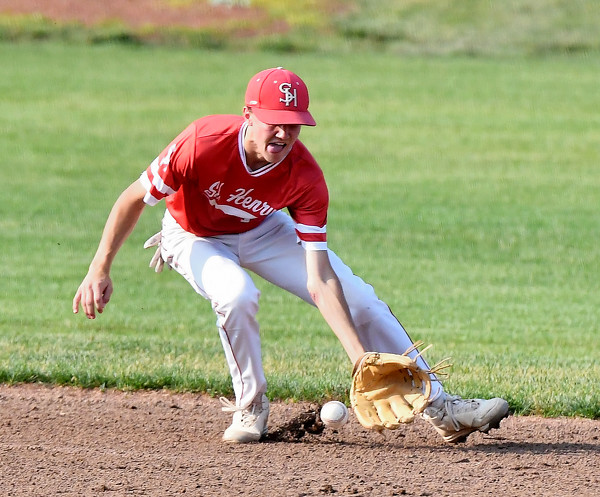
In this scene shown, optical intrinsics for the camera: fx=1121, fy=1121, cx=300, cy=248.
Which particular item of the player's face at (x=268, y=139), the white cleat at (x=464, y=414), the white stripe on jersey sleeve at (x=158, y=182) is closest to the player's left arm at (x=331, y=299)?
the player's face at (x=268, y=139)

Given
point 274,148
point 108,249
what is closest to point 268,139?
point 274,148

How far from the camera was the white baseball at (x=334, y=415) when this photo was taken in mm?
5668

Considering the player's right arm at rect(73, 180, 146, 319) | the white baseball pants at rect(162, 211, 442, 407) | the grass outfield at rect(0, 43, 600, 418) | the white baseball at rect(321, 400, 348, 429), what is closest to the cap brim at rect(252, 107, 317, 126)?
the player's right arm at rect(73, 180, 146, 319)

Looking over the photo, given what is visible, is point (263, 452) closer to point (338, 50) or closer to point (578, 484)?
point (578, 484)

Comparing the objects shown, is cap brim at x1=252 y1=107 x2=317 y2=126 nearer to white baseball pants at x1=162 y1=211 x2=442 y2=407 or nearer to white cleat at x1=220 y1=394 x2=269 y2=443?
white baseball pants at x1=162 y1=211 x2=442 y2=407

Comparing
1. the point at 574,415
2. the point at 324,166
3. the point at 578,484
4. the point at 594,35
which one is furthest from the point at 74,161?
the point at 594,35

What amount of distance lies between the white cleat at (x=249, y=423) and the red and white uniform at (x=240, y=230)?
2.8 inches

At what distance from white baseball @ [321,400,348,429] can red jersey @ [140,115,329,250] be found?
2.75ft

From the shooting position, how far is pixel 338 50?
2798 centimetres

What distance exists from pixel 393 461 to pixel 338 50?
23.4 metres

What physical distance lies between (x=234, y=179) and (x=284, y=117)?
0.49m

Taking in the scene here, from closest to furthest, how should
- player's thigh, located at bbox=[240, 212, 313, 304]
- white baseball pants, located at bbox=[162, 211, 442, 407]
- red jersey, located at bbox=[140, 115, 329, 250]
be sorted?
1. red jersey, located at bbox=[140, 115, 329, 250]
2. white baseball pants, located at bbox=[162, 211, 442, 407]
3. player's thigh, located at bbox=[240, 212, 313, 304]

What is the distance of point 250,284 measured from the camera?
5.46 metres

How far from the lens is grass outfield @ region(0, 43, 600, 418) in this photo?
7.64 metres
